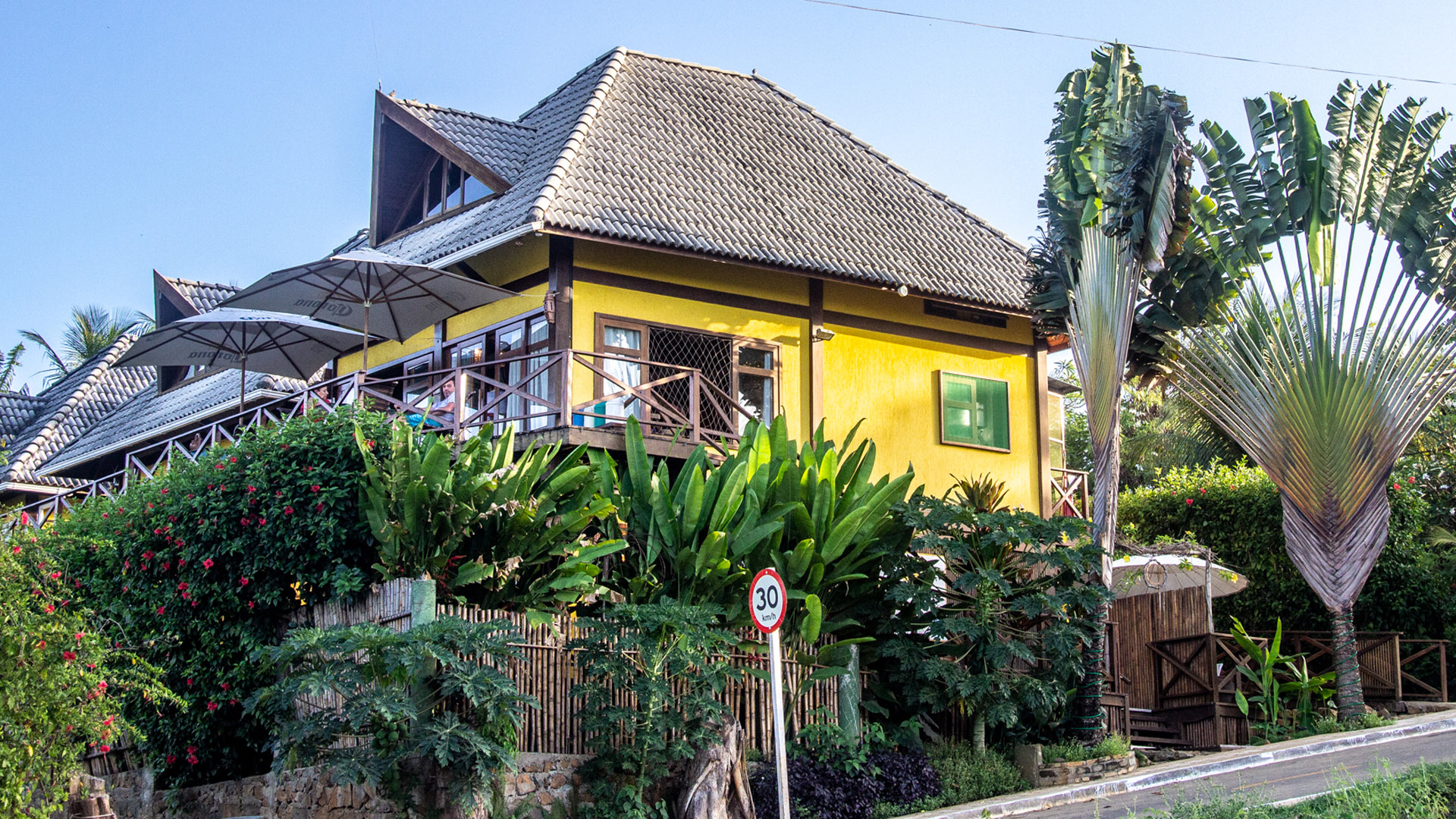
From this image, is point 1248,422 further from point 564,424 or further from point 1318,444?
point 564,424

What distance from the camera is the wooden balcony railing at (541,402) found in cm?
1516

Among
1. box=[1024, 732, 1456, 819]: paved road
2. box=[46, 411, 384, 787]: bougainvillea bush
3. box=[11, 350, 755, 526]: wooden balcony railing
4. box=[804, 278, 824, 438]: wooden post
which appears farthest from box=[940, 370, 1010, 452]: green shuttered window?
box=[46, 411, 384, 787]: bougainvillea bush

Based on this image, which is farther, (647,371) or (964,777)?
(647,371)

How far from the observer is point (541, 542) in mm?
12914

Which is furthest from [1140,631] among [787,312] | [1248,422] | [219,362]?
[219,362]

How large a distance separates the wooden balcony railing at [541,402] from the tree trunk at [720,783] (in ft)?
12.7

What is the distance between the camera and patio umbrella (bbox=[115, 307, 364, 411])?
15898mm

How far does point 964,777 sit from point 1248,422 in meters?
6.85

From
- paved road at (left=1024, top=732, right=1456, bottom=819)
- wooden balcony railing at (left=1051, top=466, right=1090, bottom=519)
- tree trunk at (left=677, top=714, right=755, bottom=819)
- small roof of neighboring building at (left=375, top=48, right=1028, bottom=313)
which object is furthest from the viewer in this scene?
wooden balcony railing at (left=1051, top=466, right=1090, bottom=519)

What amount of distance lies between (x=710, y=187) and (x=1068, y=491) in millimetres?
6802

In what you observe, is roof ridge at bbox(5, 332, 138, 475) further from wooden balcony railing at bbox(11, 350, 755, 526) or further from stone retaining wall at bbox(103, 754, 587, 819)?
stone retaining wall at bbox(103, 754, 587, 819)

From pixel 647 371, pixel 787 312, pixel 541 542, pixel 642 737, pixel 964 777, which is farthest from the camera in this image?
pixel 787 312

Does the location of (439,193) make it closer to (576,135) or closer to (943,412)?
(576,135)

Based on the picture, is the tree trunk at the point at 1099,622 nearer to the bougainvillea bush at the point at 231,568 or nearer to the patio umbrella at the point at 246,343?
the bougainvillea bush at the point at 231,568
